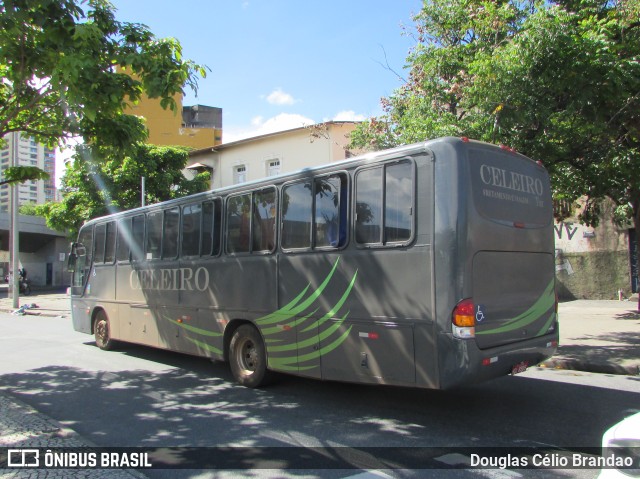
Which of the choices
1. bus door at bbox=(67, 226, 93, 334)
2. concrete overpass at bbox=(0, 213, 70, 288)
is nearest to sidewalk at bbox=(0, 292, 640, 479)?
bus door at bbox=(67, 226, 93, 334)

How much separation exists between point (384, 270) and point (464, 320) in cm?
103

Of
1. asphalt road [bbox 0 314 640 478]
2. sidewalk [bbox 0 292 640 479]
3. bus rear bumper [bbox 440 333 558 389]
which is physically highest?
bus rear bumper [bbox 440 333 558 389]

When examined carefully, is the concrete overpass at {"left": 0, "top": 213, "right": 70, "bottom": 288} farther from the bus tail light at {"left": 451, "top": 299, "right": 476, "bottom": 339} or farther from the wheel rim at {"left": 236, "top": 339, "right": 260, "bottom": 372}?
the bus tail light at {"left": 451, "top": 299, "right": 476, "bottom": 339}

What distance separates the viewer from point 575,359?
8.62m

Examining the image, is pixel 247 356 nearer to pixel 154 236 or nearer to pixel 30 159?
pixel 154 236

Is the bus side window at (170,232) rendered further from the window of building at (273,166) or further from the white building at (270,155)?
the window of building at (273,166)

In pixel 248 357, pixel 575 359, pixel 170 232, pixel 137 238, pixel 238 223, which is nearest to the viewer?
pixel 248 357

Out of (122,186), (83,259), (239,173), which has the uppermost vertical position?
(239,173)

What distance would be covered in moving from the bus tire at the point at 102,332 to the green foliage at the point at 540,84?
7.45 m

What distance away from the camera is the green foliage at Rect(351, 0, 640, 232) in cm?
804

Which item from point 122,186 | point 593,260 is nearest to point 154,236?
point 593,260

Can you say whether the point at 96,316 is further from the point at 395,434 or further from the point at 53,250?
the point at 53,250

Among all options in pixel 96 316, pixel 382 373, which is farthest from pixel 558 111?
pixel 96 316

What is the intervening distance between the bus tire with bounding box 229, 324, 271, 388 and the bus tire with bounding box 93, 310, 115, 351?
178 inches
